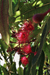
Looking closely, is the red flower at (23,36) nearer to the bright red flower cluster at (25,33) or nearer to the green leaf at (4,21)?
the bright red flower cluster at (25,33)

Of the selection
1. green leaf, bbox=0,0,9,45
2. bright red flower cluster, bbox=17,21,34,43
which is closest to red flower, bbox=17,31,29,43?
bright red flower cluster, bbox=17,21,34,43

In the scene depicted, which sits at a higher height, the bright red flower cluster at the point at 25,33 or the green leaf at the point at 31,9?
the green leaf at the point at 31,9

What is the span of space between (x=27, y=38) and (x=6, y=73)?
0.22m

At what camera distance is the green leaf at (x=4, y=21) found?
20 centimetres

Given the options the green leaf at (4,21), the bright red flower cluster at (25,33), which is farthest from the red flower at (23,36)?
the green leaf at (4,21)

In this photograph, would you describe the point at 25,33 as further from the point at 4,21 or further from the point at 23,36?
the point at 4,21

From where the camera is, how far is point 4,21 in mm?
218

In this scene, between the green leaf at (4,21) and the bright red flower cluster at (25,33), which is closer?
the green leaf at (4,21)

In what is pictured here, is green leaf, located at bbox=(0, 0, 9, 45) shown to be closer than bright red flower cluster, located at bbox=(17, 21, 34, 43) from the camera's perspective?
Yes

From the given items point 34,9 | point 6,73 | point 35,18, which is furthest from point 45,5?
point 6,73

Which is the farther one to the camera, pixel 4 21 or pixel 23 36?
pixel 23 36

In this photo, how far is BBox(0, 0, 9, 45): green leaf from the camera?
20 centimetres

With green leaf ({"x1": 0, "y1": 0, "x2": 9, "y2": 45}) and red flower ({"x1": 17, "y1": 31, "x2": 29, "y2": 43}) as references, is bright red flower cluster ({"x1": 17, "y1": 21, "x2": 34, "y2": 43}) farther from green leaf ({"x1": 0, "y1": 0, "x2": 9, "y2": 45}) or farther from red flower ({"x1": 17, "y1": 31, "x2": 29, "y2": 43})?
green leaf ({"x1": 0, "y1": 0, "x2": 9, "y2": 45})

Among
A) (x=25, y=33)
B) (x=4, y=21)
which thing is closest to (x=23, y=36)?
(x=25, y=33)
